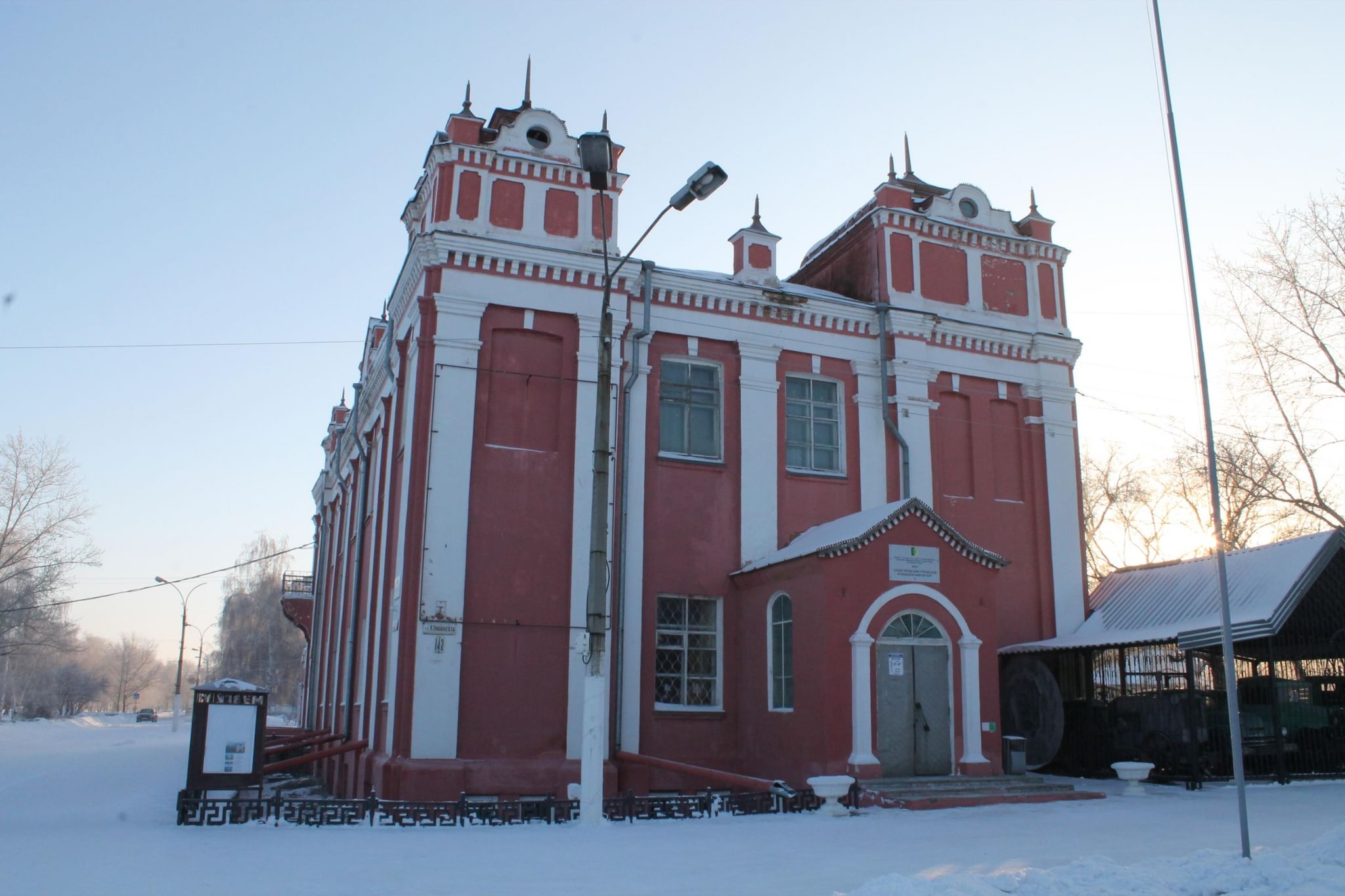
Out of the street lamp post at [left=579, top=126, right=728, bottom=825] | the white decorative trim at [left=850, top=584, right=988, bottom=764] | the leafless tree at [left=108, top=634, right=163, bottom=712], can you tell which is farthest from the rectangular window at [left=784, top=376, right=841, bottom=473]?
the leafless tree at [left=108, top=634, right=163, bottom=712]

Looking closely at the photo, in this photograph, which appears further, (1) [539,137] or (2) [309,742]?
(2) [309,742]

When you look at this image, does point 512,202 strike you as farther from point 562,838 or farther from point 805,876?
point 805,876

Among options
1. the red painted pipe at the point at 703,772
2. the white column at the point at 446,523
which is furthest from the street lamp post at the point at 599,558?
the white column at the point at 446,523

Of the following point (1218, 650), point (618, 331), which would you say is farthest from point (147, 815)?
point (1218, 650)

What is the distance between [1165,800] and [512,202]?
12.8 meters

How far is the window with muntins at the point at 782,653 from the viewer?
52.1 ft

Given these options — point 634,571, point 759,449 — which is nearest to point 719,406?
point 759,449

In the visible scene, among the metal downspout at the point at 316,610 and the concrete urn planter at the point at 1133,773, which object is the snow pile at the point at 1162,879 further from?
the metal downspout at the point at 316,610

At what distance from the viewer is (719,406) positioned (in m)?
18.2

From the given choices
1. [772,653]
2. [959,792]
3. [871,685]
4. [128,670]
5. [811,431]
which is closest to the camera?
[959,792]

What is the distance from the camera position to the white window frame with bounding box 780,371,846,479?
60.6 feet

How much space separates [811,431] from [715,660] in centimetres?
439

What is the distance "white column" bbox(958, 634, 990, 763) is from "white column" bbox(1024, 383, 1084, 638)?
410 cm

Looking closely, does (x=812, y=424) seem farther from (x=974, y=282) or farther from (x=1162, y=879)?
(x=1162, y=879)
